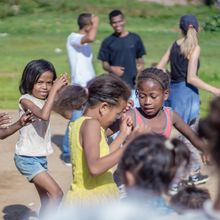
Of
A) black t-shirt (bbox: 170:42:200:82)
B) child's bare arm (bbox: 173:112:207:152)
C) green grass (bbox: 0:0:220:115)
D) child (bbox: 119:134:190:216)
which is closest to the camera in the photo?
child (bbox: 119:134:190:216)

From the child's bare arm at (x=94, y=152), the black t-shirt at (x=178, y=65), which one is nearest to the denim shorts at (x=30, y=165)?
the child's bare arm at (x=94, y=152)

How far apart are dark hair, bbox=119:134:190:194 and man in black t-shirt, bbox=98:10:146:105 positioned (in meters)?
7.02

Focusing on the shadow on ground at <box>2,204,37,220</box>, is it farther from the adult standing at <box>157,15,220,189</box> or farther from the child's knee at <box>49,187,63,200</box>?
the adult standing at <box>157,15,220,189</box>

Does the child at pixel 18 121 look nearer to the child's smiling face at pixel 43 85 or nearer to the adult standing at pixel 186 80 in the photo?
the child's smiling face at pixel 43 85

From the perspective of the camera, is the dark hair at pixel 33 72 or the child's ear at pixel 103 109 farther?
the dark hair at pixel 33 72

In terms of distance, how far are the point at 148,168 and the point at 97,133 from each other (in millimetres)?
1993

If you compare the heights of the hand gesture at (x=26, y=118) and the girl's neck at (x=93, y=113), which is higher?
the girl's neck at (x=93, y=113)

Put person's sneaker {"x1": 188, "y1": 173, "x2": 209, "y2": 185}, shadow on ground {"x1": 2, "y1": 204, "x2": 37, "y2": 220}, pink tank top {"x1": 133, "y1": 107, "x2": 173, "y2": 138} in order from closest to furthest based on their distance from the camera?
pink tank top {"x1": 133, "y1": 107, "x2": 173, "y2": 138} → shadow on ground {"x1": 2, "y1": 204, "x2": 37, "y2": 220} → person's sneaker {"x1": 188, "y1": 173, "x2": 209, "y2": 185}

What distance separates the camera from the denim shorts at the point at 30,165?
20.9 feet

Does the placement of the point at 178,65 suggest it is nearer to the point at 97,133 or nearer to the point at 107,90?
the point at 107,90

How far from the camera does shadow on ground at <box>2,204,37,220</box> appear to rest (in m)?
7.32

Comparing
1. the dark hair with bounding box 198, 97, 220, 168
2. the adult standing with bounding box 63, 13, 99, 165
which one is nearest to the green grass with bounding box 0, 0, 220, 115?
the adult standing with bounding box 63, 13, 99, 165

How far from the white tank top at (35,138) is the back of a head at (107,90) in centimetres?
154

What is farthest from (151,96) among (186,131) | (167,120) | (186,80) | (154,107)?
(186,80)
